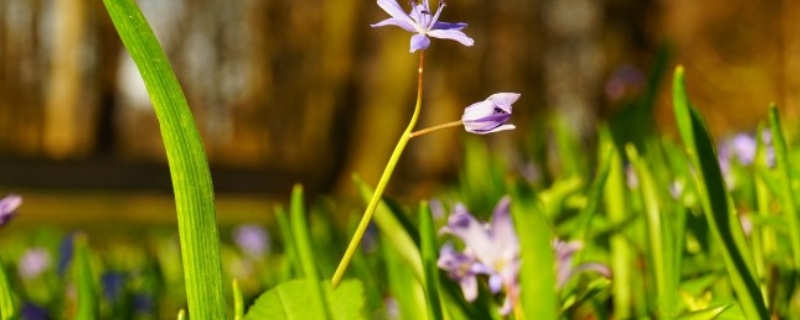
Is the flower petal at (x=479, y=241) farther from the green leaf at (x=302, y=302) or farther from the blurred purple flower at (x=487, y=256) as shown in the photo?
the green leaf at (x=302, y=302)

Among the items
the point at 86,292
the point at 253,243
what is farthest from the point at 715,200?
the point at 253,243

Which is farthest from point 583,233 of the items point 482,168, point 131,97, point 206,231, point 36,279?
point 131,97

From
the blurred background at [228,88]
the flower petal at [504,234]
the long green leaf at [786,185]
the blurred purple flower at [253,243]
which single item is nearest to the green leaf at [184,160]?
the flower petal at [504,234]

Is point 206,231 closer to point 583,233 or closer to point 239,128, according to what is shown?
point 583,233

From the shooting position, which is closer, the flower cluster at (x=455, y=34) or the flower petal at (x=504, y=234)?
the flower cluster at (x=455, y=34)

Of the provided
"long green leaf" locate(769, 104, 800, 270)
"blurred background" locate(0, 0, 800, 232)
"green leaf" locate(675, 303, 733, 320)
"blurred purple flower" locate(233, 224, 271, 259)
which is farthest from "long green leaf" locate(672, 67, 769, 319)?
"blurred background" locate(0, 0, 800, 232)

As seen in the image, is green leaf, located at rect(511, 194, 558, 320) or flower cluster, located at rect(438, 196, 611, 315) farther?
flower cluster, located at rect(438, 196, 611, 315)

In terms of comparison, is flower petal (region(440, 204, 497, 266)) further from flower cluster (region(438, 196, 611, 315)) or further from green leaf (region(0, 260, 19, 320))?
green leaf (region(0, 260, 19, 320))
